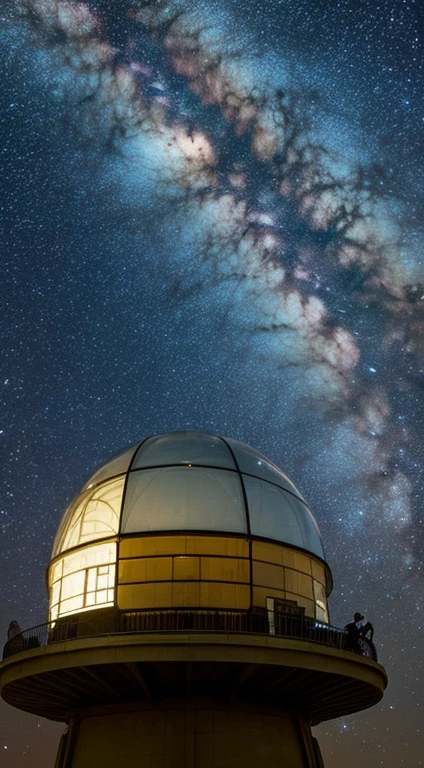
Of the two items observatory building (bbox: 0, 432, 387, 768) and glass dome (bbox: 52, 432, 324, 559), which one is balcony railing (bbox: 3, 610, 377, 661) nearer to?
observatory building (bbox: 0, 432, 387, 768)

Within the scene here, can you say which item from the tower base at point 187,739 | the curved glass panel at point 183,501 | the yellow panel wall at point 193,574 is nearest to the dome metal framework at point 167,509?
the curved glass panel at point 183,501

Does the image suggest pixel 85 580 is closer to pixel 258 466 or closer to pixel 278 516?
pixel 278 516

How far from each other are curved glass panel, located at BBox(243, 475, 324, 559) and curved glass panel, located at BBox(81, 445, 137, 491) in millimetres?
3435

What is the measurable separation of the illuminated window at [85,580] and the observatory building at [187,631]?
0.15ft

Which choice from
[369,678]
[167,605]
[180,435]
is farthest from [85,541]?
[369,678]

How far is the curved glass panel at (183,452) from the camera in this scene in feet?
63.6

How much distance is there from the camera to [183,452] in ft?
64.8

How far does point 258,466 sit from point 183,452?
2.25 meters

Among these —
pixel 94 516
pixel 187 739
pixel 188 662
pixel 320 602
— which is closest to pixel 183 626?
pixel 188 662

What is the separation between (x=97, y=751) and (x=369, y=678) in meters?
6.90

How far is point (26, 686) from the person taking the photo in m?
17.5

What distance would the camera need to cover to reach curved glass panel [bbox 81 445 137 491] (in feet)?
65.0

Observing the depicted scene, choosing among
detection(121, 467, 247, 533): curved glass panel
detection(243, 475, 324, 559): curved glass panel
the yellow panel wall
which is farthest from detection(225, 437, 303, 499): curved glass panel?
the yellow panel wall

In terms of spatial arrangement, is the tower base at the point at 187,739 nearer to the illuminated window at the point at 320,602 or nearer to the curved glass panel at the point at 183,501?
the illuminated window at the point at 320,602
